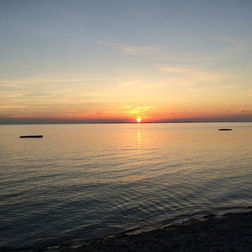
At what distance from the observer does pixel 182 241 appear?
13312 mm

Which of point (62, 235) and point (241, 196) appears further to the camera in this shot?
point (241, 196)

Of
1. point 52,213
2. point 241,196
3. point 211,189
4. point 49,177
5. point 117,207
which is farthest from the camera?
point 49,177

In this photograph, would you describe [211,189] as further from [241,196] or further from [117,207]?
[117,207]

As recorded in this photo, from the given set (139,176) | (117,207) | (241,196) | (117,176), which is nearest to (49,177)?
(117,176)

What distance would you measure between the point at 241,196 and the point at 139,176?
14906mm

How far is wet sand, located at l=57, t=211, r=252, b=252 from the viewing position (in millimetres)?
12539

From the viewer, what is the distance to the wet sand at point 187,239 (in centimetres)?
1254

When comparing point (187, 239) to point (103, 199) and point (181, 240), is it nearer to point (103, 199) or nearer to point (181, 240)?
point (181, 240)

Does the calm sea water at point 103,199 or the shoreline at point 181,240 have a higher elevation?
the shoreline at point 181,240

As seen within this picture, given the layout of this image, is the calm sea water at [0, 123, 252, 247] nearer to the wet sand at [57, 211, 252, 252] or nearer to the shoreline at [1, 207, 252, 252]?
the shoreline at [1, 207, 252, 252]

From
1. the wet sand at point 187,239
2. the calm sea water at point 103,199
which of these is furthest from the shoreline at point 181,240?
the calm sea water at point 103,199

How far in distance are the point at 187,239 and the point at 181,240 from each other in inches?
16.7

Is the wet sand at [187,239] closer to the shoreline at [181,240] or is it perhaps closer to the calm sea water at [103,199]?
the shoreline at [181,240]

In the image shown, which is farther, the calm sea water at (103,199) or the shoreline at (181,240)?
the calm sea water at (103,199)
